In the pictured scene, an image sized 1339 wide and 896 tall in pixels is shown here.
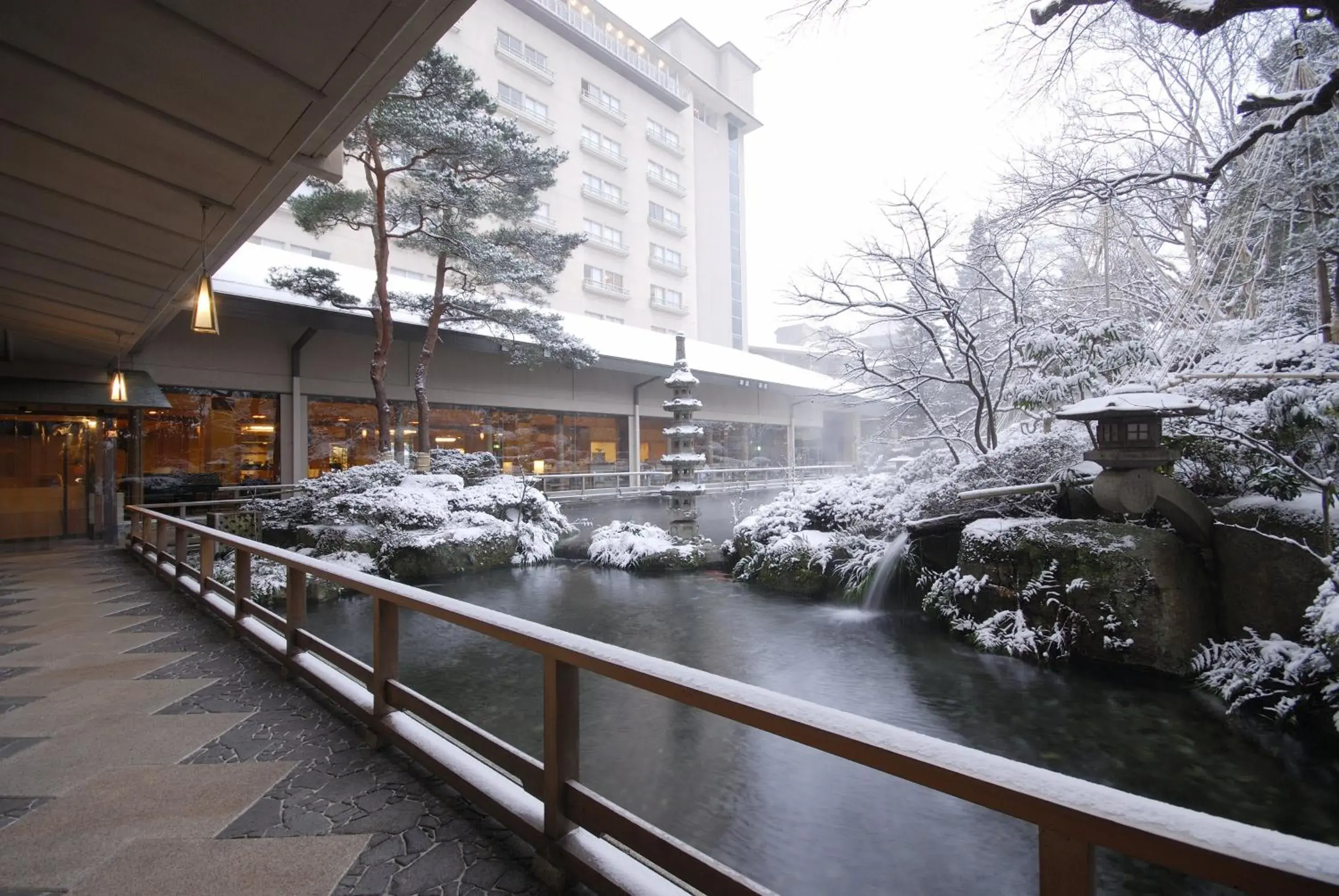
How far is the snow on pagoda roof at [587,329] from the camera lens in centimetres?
1202

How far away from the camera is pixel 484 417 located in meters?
17.2

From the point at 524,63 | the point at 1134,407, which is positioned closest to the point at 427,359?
the point at 1134,407

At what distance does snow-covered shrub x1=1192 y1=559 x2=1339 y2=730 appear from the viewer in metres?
3.96

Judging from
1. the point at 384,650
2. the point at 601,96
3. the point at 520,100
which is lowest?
the point at 384,650

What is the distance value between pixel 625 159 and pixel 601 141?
1702 mm

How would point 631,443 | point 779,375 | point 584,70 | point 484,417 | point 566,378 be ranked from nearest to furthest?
point 484,417 < point 566,378 < point 631,443 < point 779,375 < point 584,70

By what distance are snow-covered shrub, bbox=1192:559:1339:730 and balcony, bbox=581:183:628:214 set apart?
31.4 m

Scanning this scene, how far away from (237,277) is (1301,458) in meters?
15.7

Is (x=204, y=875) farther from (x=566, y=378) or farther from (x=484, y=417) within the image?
(x=566, y=378)

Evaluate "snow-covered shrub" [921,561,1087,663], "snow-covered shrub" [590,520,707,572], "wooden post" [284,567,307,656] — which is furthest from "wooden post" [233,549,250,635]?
"snow-covered shrub" [921,561,1087,663]

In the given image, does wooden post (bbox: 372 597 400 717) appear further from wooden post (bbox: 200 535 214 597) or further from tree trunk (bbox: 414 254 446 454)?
tree trunk (bbox: 414 254 446 454)

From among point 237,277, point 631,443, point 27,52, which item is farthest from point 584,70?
point 27,52

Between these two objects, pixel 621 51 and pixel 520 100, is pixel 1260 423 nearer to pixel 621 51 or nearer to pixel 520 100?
pixel 520 100

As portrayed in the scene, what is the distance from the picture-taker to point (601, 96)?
32.8m
